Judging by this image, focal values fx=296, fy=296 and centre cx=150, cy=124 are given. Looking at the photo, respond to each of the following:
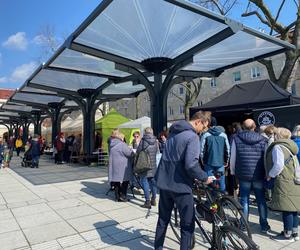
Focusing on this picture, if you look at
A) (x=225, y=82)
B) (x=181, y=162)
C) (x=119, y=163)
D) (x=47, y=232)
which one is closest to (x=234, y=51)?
(x=119, y=163)

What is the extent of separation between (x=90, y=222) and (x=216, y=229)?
9.23 feet

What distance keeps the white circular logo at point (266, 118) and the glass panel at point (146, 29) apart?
2580 mm

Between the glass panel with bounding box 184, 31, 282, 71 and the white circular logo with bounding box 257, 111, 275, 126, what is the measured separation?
6.72ft

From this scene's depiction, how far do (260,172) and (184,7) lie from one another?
377 centimetres

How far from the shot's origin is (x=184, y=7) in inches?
249

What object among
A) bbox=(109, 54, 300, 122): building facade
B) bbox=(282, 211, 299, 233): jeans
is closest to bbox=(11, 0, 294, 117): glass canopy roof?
bbox=(282, 211, 299, 233): jeans

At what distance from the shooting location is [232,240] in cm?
338

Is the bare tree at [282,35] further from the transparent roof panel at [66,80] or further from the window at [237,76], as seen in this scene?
the window at [237,76]

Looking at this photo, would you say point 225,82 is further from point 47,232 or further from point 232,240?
point 232,240

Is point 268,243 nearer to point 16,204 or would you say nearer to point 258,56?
point 16,204

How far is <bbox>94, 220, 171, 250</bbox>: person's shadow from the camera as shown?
4.46 meters

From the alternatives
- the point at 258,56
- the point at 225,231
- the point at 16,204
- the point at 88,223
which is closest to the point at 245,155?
the point at 225,231

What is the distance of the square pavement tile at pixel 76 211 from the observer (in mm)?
6109

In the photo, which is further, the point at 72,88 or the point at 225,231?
the point at 72,88
